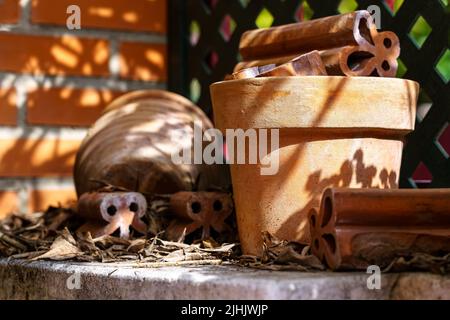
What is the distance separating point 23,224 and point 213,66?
3.19 ft

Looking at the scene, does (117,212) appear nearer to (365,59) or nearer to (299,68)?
(299,68)

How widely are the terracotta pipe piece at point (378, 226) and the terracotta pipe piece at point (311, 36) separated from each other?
1.67ft

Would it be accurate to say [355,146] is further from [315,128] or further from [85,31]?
[85,31]

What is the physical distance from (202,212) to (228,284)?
759 millimetres

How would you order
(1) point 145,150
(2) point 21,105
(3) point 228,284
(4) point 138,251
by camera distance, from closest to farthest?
(3) point 228,284 < (4) point 138,251 < (1) point 145,150 < (2) point 21,105

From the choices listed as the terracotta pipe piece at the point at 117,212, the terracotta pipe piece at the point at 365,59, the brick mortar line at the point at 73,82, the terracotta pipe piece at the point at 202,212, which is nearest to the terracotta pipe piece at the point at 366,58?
the terracotta pipe piece at the point at 365,59

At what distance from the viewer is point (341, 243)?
1855 millimetres

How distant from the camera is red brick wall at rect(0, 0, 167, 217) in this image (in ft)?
10.4

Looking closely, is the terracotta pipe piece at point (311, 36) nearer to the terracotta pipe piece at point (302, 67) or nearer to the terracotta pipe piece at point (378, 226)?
the terracotta pipe piece at point (302, 67)

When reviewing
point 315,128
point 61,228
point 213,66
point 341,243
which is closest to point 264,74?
point 315,128

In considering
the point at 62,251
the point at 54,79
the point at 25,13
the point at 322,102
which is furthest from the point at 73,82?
the point at 322,102

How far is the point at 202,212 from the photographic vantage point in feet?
8.20

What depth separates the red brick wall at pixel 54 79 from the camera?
10.4 ft

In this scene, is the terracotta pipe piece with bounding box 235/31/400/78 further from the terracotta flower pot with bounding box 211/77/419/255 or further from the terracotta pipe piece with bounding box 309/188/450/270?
the terracotta pipe piece with bounding box 309/188/450/270
